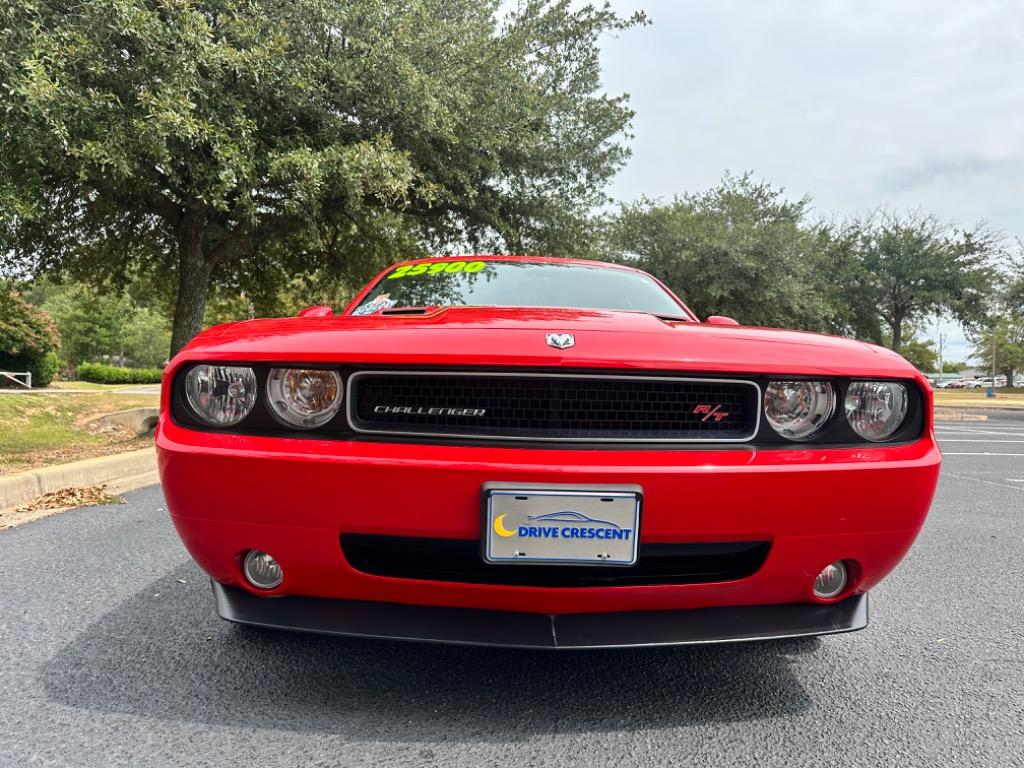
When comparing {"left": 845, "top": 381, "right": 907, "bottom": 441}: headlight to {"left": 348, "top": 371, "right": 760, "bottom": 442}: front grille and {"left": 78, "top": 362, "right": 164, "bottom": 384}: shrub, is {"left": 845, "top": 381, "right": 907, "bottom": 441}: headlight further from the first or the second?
{"left": 78, "top": 362, "right": 164, "bottom": 384}: shrub

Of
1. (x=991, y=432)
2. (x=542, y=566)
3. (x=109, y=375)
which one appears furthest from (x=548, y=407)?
(x=109, y=375)

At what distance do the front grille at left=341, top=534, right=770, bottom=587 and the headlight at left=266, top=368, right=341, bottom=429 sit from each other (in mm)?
312

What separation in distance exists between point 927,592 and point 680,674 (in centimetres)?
154

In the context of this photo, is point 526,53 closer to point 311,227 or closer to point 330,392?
point 311,227

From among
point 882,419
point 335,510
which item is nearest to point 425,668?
point 335,510

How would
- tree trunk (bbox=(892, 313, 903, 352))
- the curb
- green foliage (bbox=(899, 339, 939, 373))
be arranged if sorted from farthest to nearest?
green foliage (bbox=(899, 339, 939, 373)) < tree trunk (bbox=(892, 313, 903, 352)) < the curb

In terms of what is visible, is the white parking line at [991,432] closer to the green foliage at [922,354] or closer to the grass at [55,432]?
the grass at [55,432]

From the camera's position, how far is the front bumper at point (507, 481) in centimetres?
157

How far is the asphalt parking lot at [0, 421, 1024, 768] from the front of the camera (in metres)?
1.56

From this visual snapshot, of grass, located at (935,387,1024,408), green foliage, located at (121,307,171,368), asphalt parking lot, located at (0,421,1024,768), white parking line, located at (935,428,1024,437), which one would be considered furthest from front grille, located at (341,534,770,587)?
green foliage, located at (121,307,171,368)

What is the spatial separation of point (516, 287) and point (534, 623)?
5.58 ft

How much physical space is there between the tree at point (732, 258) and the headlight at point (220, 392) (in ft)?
65.7

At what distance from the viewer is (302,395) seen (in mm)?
1713

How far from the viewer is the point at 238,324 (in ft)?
6.63
